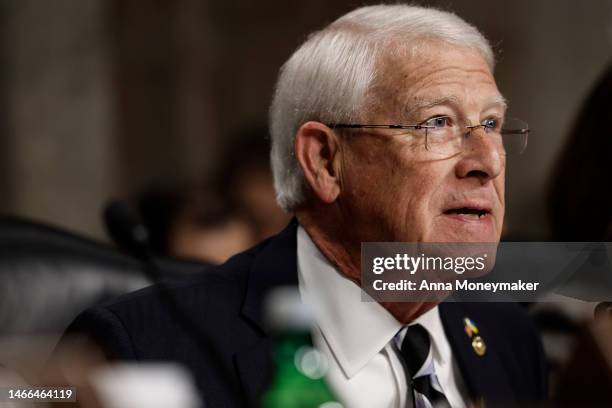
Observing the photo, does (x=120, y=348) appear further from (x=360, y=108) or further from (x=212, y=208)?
(x=212, y=208)

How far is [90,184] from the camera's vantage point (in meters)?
2.23

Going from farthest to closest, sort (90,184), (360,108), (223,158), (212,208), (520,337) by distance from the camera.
A: (223,158) → (90,184) → (212,208) → (520,337) → (360,108)

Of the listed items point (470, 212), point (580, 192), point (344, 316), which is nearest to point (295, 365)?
point (344, 316)

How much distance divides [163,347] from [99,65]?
4.65ft

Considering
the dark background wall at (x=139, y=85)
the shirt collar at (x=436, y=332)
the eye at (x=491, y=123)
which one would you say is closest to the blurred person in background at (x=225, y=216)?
the dark background wall at (x=139, y=85)

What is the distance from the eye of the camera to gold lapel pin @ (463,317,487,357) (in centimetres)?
119

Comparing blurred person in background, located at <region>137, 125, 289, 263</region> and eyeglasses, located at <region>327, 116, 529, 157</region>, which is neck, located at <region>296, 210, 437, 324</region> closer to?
eyeglasses, located at <region>327, 116, 529, 157</region>

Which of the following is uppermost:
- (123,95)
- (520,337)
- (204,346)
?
(123,95)

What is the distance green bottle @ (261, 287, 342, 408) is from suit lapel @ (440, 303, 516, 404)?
9.2 inches

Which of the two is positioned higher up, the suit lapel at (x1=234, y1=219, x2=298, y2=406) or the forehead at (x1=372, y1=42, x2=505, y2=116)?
the forehead at (x1=372, y1=42, x2=505, y2=116)

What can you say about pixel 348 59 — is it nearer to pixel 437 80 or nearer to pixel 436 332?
pixel 437 80

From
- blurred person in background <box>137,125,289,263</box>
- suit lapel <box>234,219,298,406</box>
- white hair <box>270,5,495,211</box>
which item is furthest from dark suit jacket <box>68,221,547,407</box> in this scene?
blurred person in background <box>137,125,289,263</box>

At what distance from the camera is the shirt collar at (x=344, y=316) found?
1025 millimetres

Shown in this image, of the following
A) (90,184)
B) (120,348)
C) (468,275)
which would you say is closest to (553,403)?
(468,275)
